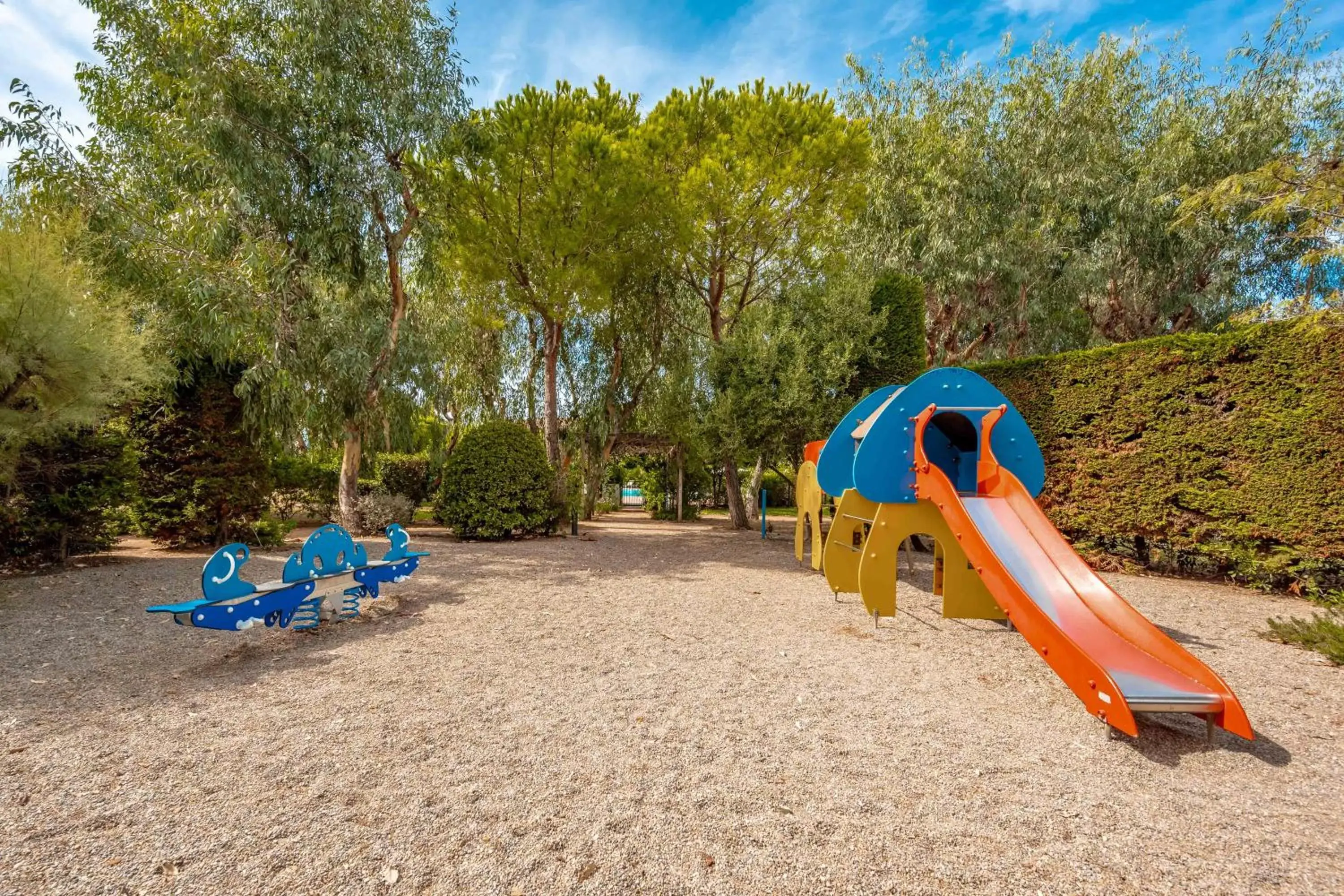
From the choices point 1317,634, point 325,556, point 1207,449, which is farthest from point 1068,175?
point 325,556

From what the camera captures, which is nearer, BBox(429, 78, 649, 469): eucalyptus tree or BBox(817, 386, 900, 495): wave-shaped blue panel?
BBox(817, 386, 900, 495): wave-shaped blue panel

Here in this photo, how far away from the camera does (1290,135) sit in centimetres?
1193

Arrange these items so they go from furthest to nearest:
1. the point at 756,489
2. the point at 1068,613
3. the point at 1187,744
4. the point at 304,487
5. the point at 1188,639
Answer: the point at 756,489 < the point at 304,487 < the point at 1188,639 < the point at 1068,613 < the point at 1187,744

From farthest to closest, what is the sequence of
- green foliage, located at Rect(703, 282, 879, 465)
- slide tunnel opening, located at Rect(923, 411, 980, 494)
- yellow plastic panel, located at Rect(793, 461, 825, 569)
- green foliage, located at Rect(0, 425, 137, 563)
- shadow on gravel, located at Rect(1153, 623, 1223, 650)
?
green foliage, located at Rect(703, 282, 879, 465) < yellow plastic panel, located at Rect(793, 461, 825, 569) < green foliage, located at Rect(0, 425, 137, 563) < slide tunnel opening, located at Rect(923, 411, 980, 494) < shadow on gravel, located at Rect(1153, 623, 1223, 650)

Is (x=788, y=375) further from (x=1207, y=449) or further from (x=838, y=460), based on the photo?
(x=1207, y=449)

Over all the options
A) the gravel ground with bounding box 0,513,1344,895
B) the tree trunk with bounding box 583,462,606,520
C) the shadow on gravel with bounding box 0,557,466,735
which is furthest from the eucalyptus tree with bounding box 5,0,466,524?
the tree trunk with bounding box 583,462,606,520

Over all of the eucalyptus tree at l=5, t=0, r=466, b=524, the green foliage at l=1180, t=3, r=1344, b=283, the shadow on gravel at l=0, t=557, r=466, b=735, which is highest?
the eucalyptus tree at l=5, t=0, r=466, b=524

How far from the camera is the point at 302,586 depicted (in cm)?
443

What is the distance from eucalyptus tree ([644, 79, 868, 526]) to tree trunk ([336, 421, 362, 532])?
6600 millimetres

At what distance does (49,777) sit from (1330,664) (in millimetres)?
7095

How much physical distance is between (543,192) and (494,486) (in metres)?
5.35

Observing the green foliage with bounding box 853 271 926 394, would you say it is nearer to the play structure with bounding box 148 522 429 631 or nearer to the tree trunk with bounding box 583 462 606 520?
the tree trunk with bounding box 583 462 606 520

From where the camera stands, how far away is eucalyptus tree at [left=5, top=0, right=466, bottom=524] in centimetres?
827

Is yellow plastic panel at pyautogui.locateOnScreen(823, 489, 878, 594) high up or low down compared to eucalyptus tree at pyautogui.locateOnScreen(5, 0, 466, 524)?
down
